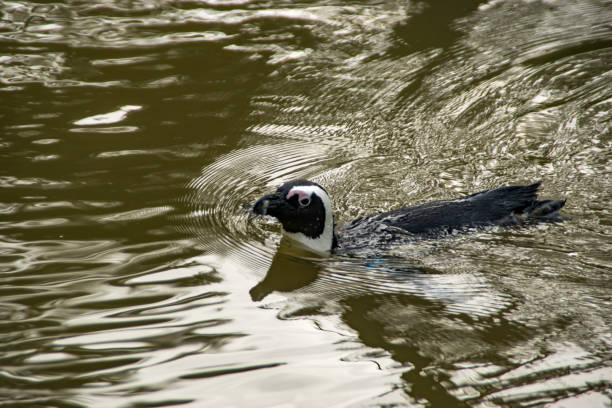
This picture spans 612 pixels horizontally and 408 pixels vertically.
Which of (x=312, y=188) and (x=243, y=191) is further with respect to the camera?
(x=243, y=191)

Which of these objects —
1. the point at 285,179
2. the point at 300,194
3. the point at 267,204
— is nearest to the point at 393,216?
the point at 300,194

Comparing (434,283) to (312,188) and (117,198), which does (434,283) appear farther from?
(117,198)

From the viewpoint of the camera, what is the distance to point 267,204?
5.32 meters

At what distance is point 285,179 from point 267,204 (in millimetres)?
1281

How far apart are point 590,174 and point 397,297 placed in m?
2.85

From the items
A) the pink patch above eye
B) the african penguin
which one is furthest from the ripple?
the pink patch above eye

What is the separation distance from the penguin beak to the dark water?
1.30ft

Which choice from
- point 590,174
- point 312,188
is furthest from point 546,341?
point 590,174

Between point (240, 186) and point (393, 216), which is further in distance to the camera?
point (240, 186)

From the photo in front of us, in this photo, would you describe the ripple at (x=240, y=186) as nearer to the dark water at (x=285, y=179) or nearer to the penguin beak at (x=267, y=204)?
the dark water at (x=285, y=179)

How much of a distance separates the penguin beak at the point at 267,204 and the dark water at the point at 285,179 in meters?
0.40

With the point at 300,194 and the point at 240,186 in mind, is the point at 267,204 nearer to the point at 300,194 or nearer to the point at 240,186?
the point at 300,194

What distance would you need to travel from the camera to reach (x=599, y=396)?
367 cm

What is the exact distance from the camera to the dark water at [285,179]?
13.0 feet
